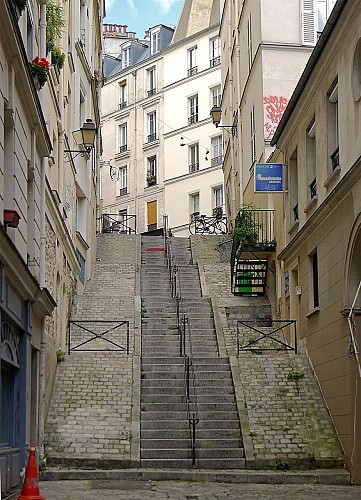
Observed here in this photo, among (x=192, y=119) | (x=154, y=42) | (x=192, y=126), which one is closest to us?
(x=192, y=126)

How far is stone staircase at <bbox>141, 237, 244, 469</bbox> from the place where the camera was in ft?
50.2

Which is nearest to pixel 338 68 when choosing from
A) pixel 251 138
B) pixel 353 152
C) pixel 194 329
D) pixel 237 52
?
pixel 353 152

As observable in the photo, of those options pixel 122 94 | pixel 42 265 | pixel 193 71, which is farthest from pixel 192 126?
pixel 42 265

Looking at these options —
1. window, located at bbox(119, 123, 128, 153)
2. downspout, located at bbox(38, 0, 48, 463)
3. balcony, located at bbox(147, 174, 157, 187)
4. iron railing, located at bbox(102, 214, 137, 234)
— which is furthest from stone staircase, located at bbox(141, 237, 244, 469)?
window, located at bbox(119, 123, 128, 153)

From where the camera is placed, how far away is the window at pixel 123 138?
49.5 meters

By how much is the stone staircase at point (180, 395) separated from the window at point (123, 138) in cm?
2656

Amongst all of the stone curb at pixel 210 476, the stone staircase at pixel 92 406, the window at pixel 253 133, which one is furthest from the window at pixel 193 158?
the stone curb at pixel 210 476

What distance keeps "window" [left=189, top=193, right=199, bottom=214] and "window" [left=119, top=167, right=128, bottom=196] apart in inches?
236

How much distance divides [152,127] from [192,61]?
4362mm

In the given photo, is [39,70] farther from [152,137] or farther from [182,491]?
[152,137]

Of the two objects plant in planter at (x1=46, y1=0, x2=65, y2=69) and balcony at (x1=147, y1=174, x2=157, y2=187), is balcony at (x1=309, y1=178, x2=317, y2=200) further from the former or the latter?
balcony at (x1=147, y1=174, x2=157, y2=187)

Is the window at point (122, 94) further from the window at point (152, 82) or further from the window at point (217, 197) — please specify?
the window at point (217, 197)

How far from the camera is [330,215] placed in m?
15.9

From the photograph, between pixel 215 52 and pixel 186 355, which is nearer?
pixel 186 355
